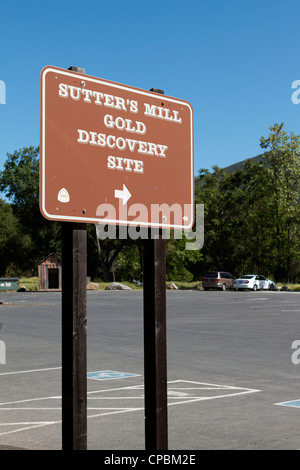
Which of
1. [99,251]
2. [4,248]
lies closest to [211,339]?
[99,251]

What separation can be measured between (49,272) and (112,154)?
57.5 meters

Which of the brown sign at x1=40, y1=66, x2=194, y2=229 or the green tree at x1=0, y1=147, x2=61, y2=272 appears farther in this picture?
the green tree at x1=0, y1=147, x2=61, y2=272

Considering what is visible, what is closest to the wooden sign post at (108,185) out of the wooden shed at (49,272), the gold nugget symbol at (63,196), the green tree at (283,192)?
the gold nugget symbol at (63,196)

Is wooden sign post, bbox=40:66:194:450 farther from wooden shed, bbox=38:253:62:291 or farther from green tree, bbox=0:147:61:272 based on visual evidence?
green tree, bbox=0:147:61:272

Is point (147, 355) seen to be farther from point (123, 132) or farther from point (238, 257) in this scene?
point (238, 257)

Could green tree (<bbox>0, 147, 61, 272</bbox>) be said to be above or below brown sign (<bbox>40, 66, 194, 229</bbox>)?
above

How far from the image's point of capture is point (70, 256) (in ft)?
13.9

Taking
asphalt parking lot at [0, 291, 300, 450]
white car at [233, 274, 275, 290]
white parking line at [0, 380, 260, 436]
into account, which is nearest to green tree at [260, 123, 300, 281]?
white car at [233, 274, 275, 290]

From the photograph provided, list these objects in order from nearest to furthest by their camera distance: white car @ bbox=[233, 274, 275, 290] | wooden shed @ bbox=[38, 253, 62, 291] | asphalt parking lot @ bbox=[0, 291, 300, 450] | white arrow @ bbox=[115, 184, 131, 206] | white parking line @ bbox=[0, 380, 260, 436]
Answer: white arrow @ bbox=[115, 184, 131, 206]
asphalt parking lot @ bbox=[0, 291, 300, 450]
white parking line @ bbox=[0, 380, 260, 436]
white car @ bbox=[233, 274, 275, 290]
wooden shed @ bbox=[38, 253, 62, 291]

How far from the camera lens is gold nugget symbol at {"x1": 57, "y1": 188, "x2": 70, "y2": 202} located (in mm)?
4250

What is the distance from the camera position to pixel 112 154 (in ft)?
14.8

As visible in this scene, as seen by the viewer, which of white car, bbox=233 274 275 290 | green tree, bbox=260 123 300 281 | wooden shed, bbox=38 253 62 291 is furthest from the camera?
green tree, bbox=260 123 300 281

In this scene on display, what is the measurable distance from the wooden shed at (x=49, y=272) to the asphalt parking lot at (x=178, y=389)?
1637 inches

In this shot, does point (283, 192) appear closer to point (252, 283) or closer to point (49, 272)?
point (252, 283)
